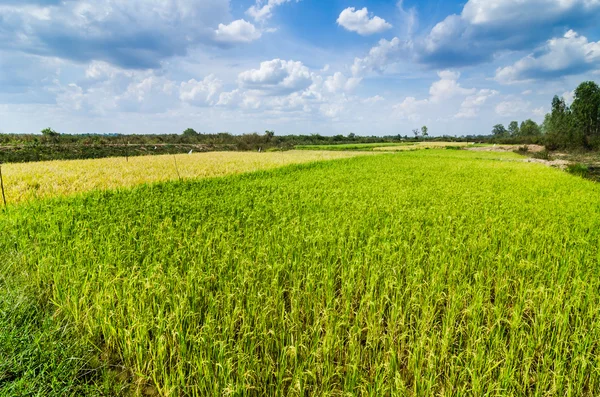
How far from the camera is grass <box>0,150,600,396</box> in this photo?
2498 millimetres

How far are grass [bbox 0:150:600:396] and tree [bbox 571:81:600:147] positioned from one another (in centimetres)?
8115

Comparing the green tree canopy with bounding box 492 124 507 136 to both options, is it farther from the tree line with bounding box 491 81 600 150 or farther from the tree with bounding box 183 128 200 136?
the tree with bounding box 183 128 200 136

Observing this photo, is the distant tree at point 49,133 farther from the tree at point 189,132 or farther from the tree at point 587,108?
the tree at point 587,108

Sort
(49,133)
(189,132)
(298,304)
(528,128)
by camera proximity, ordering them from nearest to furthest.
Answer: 1. (298,304)
2. (49,133)
3. (189,132)
4. (528,128)

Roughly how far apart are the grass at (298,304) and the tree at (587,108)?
8115 cm

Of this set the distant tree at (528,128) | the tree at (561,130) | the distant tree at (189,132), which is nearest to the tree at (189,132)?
the distant tree at (189,132)

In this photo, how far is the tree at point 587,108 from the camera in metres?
64.4

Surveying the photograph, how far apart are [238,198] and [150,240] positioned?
13.3ft

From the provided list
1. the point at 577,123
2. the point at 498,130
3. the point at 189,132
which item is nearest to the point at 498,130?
the point at 498,130

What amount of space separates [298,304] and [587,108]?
88.3 meters

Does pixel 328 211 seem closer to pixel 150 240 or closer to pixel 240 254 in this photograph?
pixel 240 254

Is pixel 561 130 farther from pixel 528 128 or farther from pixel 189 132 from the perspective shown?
pixel 189 132

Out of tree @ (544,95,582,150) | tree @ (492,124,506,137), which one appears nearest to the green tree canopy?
tree @ (492,124,506,137)

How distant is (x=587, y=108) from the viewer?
210 feet
